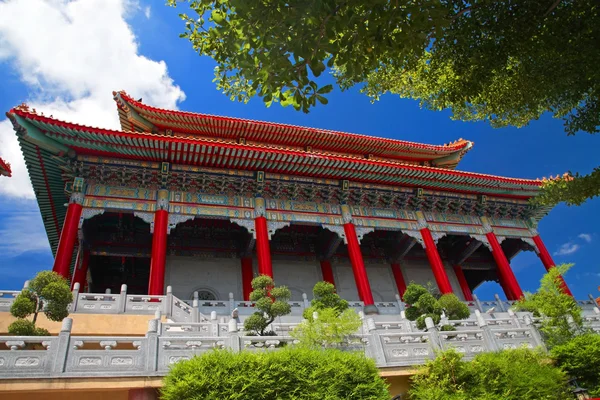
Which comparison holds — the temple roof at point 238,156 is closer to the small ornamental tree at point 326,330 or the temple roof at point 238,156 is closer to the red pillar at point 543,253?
the red pillar at point 543,253

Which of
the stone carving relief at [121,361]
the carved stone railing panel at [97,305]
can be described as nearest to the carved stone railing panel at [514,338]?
the stone carving relief at [121,361]

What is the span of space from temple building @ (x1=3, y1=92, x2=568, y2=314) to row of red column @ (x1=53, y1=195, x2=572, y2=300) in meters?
0.04

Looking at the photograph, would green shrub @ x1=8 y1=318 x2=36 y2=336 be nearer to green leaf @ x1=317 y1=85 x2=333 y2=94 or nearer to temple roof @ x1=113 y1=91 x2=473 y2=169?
green leaf @ x1=317 y1=85 x2=333 y2=94

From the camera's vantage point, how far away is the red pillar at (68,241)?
11648 mm

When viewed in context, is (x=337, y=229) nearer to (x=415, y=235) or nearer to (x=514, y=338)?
(x=415, y=235)

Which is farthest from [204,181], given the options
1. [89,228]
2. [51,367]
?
[51,367]

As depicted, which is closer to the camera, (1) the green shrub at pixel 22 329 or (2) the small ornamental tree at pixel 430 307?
(1) the green shrub at pixel 22 329

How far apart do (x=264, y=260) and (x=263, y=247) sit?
517mm

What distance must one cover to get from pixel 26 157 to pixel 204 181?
5.30 m

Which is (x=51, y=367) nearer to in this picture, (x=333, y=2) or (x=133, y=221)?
(x=333, y=2)

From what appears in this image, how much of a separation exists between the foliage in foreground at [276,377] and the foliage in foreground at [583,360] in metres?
4.58

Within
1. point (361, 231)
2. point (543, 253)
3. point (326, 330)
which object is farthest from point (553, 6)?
point (543, 253)

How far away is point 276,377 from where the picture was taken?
6.36 metres

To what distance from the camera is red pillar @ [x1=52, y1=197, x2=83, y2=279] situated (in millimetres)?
11648
